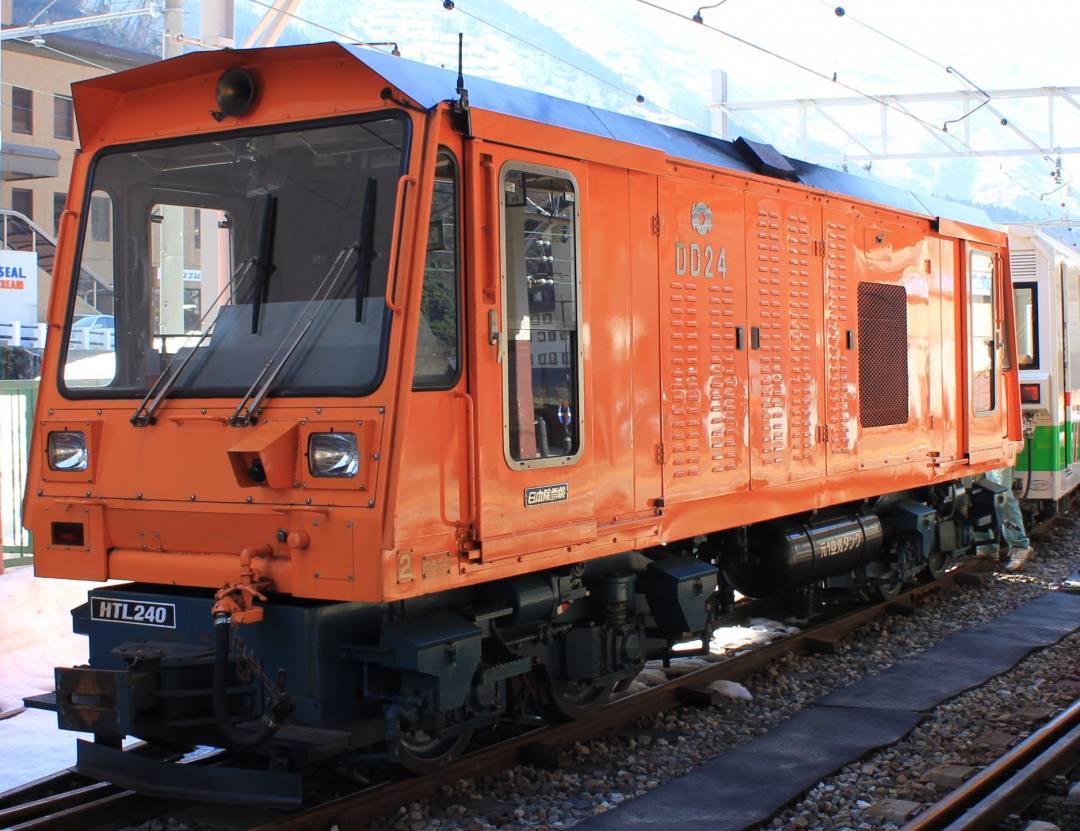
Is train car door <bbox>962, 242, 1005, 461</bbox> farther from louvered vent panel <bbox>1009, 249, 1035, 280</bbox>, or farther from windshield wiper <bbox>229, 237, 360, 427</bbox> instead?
windshield wiper <bbox>229, 237, 360, 427</bbox>

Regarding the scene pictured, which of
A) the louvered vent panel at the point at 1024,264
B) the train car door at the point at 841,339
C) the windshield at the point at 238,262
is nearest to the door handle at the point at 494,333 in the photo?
the windshield at the point at 238,262

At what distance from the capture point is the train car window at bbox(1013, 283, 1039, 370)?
14125 millimetres

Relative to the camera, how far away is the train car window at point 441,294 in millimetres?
5004

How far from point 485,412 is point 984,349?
22.9 feet

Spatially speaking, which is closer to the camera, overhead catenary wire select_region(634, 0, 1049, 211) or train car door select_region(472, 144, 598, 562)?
train car door select_region(472, 144, 598, 562)

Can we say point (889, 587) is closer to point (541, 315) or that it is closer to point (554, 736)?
point (554, 736)

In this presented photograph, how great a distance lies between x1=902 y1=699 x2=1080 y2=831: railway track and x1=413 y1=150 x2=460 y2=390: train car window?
2.72 m

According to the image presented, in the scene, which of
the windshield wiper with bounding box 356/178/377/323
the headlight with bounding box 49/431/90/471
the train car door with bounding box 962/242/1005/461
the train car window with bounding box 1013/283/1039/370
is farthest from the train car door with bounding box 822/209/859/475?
the train car window with bounding box 1013/283/1039/370

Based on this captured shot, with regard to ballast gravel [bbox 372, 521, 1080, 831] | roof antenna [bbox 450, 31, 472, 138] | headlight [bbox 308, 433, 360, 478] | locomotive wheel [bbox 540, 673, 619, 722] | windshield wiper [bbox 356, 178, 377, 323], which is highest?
roof antenna [bbox 450, 31, 472, 138]

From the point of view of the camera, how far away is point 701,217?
22.9ft

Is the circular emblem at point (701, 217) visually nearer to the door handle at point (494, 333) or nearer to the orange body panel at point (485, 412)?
the orange body panel at point (485, 412)

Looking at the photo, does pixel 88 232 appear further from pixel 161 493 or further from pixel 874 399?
pixel 874 399

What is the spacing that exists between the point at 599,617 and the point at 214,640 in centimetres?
227

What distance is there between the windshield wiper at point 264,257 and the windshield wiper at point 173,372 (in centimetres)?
6
